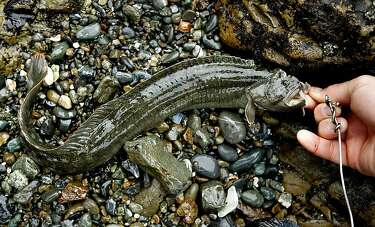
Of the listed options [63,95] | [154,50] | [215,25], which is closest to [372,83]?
[215,25]

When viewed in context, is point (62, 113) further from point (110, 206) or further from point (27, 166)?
point (110, 206)

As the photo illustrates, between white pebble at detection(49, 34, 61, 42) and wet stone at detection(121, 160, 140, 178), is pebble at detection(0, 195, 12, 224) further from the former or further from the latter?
white pebble at detection(49, 34, 61, 42)

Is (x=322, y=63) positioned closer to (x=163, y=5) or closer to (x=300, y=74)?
(x=300, y=74)

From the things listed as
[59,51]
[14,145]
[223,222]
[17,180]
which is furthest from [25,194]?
[223,222]

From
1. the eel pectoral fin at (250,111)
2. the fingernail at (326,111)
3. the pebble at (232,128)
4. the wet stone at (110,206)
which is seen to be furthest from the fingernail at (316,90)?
the wet stone at (110,206)

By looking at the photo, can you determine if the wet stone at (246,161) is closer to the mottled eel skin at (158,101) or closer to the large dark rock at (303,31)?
the mottled eel skin at (158,101)

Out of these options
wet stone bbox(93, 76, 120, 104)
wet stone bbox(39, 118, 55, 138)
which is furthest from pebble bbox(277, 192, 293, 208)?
wet stone bbox(39, 118, 55, 138)

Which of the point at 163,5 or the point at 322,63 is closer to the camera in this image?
the point at 322,63
